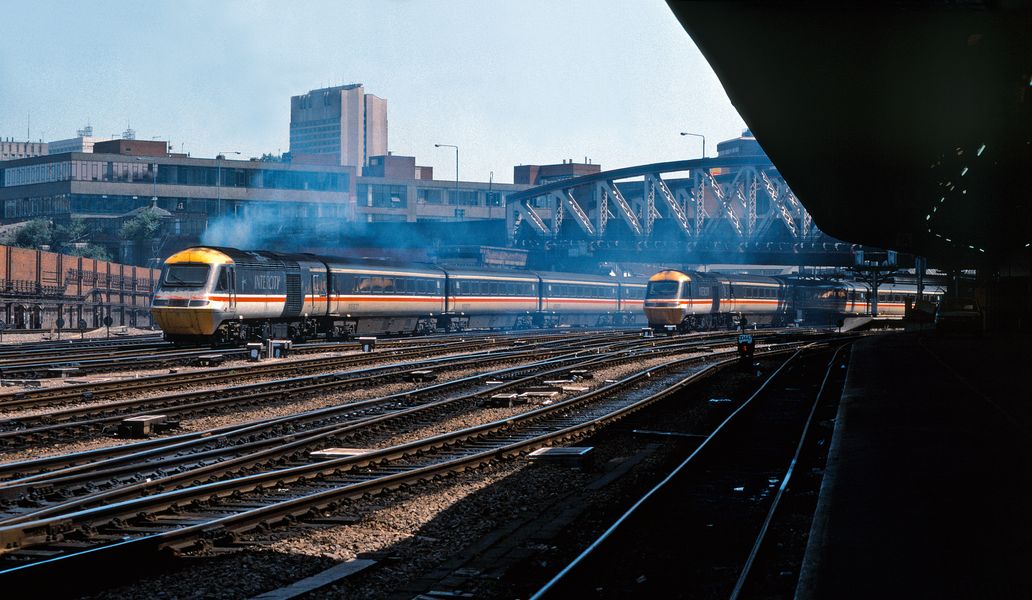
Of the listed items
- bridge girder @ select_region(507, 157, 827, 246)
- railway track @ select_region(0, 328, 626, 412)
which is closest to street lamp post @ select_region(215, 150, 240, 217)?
bridge girder @ select_region(507, 157, 827, 246)

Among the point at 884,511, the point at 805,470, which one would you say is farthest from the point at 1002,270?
the point at 884,511

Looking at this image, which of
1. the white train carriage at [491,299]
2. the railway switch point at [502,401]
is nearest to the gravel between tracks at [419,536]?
the railway switch point at [502,401]

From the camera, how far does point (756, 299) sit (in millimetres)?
66125

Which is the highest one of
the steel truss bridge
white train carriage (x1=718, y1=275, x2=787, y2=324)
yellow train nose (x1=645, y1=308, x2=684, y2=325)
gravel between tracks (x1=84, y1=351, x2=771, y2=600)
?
the steel truss bridge

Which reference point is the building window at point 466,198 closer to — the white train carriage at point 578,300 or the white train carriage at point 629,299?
the white train carriage at point 629,299

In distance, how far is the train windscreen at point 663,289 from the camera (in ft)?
180

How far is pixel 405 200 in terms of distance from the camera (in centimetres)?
13888

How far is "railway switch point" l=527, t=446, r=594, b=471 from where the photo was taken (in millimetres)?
14664

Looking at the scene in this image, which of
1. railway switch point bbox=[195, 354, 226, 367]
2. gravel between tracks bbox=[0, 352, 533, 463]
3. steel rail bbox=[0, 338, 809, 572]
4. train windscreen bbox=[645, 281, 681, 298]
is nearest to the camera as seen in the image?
steel rail bbox=[0, 338, 809, 572]

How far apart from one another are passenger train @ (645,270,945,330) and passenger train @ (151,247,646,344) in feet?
26.2

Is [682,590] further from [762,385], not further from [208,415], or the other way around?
[762,385]

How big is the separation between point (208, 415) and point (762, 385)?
13.3m

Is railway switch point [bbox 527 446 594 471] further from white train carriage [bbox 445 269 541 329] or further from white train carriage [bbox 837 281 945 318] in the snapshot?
white train carriage [bbox 837 281 945 318]

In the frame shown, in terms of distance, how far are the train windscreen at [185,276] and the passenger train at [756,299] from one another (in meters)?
28.0
